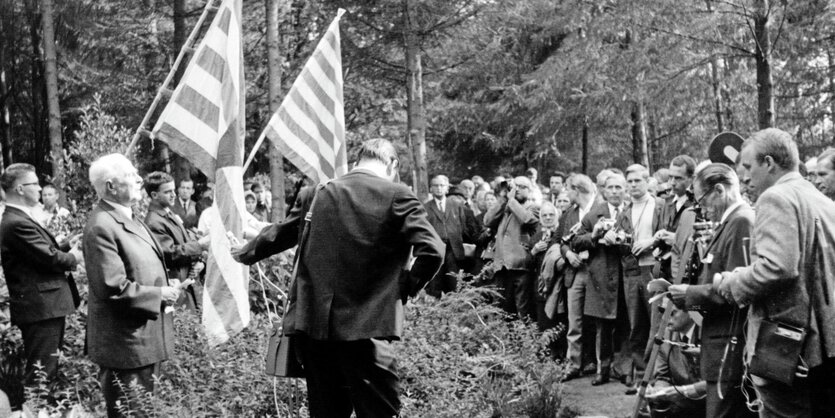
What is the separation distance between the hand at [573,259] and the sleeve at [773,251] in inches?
179

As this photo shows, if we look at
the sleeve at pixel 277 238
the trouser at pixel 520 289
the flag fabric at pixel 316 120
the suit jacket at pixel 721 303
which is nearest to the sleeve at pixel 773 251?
the suit jacket at pixel 721 303

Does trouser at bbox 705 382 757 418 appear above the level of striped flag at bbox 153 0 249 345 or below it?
below

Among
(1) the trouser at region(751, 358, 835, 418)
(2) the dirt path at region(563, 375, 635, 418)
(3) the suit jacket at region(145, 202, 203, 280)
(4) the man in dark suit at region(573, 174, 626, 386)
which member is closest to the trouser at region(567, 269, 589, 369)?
(4) the man in dark suit at region(573, 174, 626, 386)

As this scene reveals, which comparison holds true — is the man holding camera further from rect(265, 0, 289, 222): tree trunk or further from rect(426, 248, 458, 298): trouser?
rect(265, 0, 289, 222): tree trunk

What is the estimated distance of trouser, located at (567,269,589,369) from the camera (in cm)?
882

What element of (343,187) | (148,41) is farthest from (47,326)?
(148,41)

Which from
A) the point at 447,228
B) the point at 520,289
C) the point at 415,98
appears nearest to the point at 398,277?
the point at 520,289

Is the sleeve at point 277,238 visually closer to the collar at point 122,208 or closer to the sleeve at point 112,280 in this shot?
the sleeve at point 112,280

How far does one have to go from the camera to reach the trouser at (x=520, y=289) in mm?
10180

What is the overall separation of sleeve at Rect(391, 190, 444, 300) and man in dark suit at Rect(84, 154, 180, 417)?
1.64 meters

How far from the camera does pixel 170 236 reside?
7508 mm

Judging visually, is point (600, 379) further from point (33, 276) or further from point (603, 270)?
point (33, 276)

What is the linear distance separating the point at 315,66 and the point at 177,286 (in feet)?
8.63

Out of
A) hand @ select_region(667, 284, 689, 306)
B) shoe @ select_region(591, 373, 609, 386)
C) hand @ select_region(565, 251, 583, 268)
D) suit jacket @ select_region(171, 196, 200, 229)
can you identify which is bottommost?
shoe @ select_region(591, 373, 609, 386)
